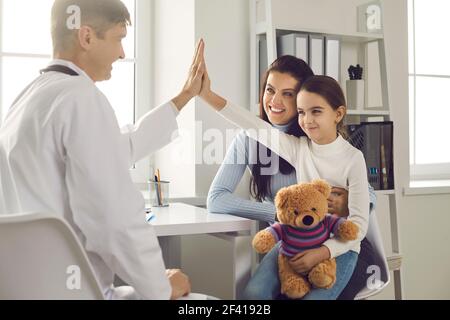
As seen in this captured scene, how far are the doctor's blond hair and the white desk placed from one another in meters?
0.58

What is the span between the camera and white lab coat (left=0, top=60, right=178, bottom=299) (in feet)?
3.71

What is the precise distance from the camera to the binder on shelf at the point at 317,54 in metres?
2.11

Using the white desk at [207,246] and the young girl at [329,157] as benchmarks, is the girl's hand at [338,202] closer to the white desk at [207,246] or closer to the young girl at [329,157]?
the young girl at [329,157]

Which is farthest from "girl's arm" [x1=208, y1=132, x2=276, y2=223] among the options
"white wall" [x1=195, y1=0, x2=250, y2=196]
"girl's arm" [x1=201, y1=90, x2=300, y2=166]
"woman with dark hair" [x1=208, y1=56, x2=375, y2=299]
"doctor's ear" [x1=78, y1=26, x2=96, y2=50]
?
"doctor's ear" [x1=78, y1=26, x2=96, y2=50]

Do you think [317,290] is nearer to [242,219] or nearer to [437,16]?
[242,219]

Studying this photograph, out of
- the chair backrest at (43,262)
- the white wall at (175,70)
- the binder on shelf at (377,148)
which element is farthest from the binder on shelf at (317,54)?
the chair backrest at (43,262)

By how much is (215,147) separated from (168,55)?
44 cm

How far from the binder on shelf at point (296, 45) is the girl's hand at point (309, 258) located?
764 mm

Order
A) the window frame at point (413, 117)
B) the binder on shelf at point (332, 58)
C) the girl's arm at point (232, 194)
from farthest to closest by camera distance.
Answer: the window frame at point (413, 117)
the binder on shelf at point (332, 58)
the girl's arm at point (232, 194)

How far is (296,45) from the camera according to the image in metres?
2.07

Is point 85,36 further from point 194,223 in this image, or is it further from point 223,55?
point 223,55

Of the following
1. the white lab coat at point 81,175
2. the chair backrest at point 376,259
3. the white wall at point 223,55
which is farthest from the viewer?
the white wall at point 223,55

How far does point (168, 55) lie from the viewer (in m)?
2.43

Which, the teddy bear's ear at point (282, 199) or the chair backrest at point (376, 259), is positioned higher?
the teddy bear's ear at point (282, 199)
